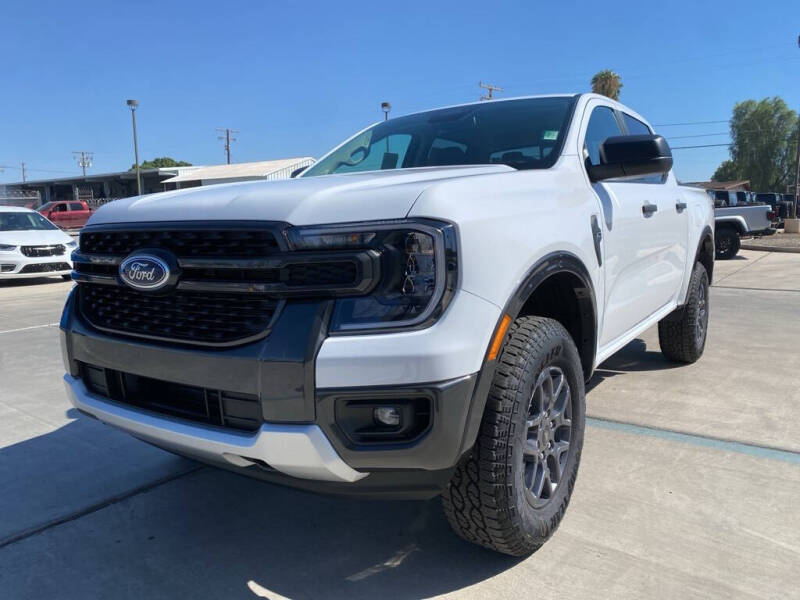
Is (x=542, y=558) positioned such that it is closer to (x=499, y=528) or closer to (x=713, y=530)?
(x=499, y=528)

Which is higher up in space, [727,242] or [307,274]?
[307,274]

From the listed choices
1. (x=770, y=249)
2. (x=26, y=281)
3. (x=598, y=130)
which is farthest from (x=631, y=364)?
(x=770, y=249)

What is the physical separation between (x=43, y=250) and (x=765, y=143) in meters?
70.3

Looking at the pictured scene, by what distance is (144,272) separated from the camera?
7.06 ft

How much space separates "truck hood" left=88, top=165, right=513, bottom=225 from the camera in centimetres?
191

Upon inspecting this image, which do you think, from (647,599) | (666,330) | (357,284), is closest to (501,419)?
(357,284)

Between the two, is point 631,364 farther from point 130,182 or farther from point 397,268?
point 130,182

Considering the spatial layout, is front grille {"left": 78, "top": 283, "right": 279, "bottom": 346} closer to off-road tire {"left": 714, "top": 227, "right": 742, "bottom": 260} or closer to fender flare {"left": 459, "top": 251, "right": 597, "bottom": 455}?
fender flare {"left": 459, "top": 251, "right": 597, "bottom": 455}

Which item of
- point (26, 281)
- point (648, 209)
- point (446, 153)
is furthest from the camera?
point (26, 281)

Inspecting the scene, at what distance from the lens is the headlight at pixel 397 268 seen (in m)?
1.84

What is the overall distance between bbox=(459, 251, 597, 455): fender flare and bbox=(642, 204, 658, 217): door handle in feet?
3.21

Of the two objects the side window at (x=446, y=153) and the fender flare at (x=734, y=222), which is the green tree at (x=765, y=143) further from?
the side window at (x=446, y=153)

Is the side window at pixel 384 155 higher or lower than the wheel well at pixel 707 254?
higher

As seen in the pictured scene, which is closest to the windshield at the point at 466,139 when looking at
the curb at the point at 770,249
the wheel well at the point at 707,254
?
the wheel well at the point at 707,254
